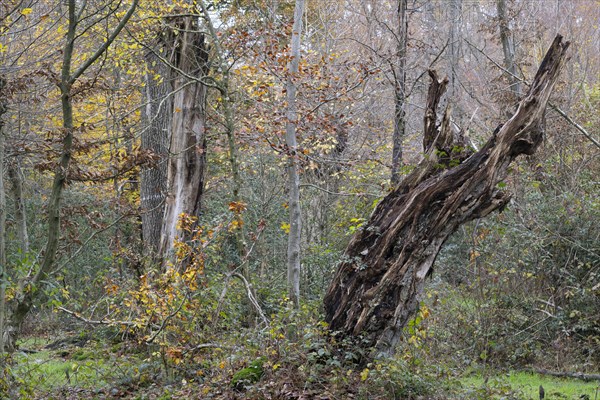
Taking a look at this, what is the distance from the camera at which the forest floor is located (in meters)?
7.25

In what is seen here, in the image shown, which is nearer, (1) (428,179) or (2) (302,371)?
(2) (302,371)

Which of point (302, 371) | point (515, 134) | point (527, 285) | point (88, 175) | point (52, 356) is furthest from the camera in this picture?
point (52, 356)

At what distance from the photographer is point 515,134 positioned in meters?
8.07

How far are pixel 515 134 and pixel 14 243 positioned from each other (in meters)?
13.0

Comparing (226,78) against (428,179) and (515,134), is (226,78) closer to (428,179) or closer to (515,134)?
(428,179)

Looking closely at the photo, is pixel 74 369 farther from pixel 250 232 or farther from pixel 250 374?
pixel 250 232

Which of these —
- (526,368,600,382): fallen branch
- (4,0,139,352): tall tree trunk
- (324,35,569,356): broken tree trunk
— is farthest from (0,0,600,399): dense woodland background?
(526,368,600,382): fallen branch

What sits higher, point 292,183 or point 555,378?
point 292,183

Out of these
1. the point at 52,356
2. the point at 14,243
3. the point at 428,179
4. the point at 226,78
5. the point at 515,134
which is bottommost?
the point at 52,356

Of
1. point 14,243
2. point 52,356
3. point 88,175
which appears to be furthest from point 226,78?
point 14,243

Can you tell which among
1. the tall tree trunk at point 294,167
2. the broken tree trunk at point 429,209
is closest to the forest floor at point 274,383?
the broken tree trunk at point 429,209

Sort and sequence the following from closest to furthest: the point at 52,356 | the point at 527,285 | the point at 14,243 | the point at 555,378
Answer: the point at 555,378
the point at 527,285
the point at 52,356
the point at 14,243

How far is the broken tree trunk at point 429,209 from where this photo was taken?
8055 mm

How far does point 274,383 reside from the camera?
7.50 m
